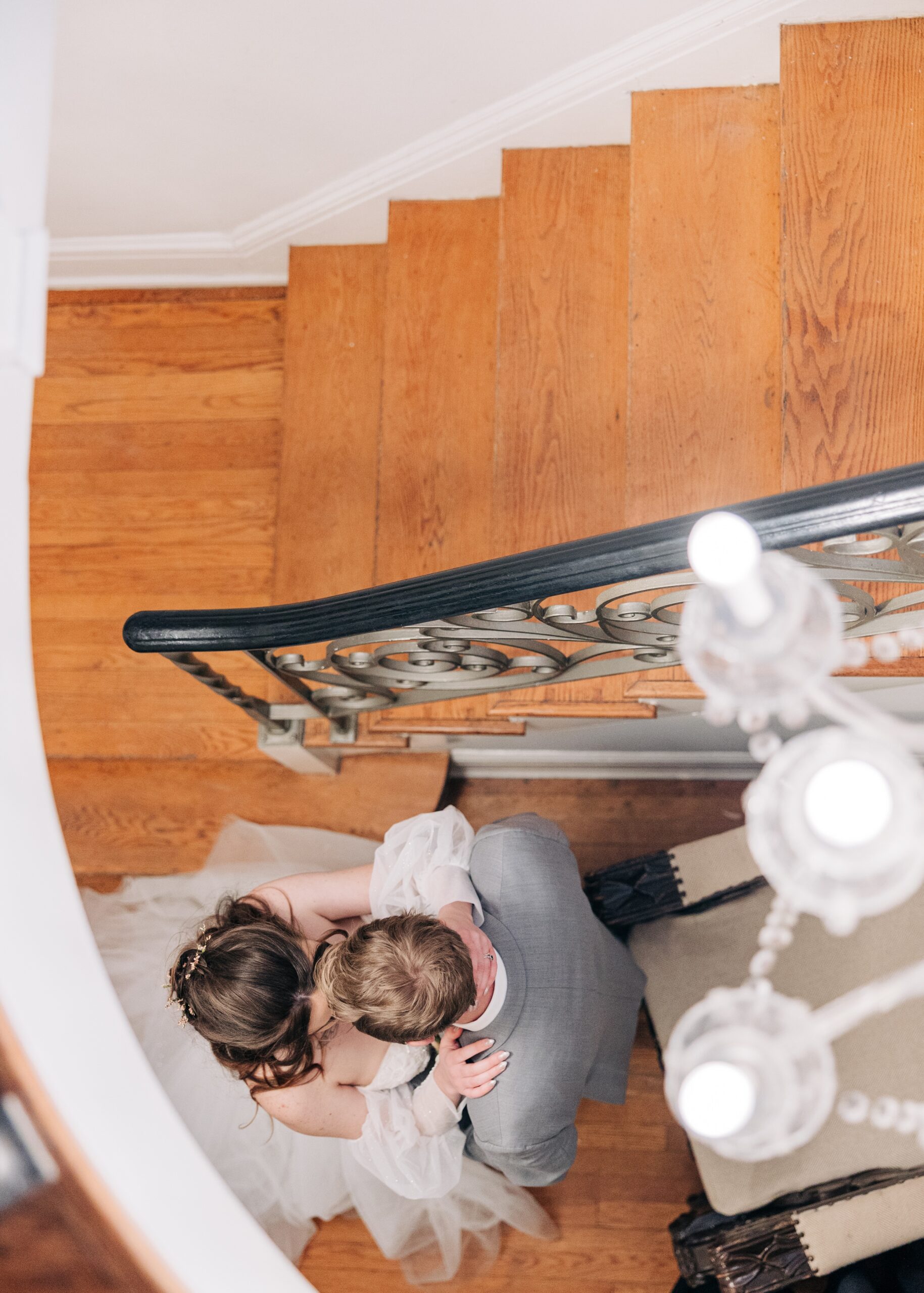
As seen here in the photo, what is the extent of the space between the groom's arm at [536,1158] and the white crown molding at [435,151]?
8.14ft

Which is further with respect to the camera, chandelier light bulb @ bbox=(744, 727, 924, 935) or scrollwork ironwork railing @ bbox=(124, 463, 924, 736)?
scrollwork ironwork railing @ bbox=(124, 463, 924, 736)

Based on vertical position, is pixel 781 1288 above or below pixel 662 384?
below

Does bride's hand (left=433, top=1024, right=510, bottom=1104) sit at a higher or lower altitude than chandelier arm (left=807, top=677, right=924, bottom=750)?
lower

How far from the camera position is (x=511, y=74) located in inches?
97.9

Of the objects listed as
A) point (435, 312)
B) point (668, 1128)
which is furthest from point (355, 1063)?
point (435, 312)

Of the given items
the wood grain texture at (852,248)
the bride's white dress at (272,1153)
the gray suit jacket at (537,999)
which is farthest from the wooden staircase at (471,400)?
the gray suit jacket at (537,999)

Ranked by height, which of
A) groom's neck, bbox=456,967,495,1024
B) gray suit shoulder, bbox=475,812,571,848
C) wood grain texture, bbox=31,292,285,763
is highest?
wood grain texture, bbox=31,292,285,763

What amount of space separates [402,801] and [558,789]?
0.51 meters

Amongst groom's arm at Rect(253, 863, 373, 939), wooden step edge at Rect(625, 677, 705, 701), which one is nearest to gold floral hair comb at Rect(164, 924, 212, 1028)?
groom's arm at Rect(253, 863, 373, 939)

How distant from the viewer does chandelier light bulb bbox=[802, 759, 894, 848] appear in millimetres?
575

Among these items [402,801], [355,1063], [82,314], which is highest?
[82,314]

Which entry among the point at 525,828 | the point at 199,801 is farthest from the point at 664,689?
→ the point at 199,801

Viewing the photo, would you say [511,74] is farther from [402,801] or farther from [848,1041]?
[848,1041]

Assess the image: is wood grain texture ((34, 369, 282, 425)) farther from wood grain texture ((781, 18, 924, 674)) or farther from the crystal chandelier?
Answer: the crystal chandelier
